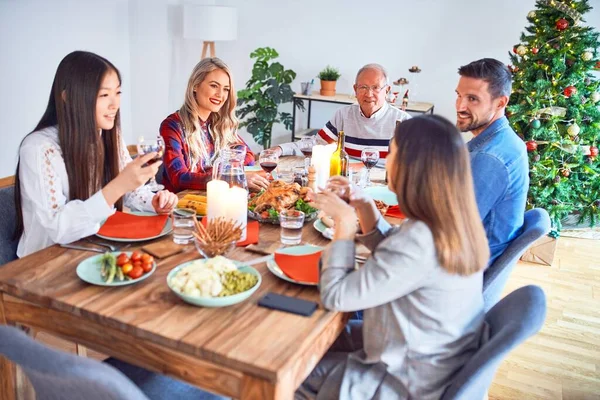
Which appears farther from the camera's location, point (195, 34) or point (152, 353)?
point (195, 34)

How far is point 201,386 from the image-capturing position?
1266 mm

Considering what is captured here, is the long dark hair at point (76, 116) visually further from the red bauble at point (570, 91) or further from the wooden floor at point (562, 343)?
the red bauble at point (570, 91)

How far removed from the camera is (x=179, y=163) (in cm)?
255

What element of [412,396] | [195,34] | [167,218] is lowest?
[412,396]

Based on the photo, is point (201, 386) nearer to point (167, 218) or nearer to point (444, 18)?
point (167, 218)

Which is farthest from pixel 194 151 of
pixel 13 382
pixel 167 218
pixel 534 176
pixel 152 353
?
pixel 534 176

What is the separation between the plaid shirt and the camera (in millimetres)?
2449

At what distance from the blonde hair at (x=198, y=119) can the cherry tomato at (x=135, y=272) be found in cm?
125

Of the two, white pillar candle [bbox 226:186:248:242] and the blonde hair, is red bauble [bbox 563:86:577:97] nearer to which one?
the blonde hair

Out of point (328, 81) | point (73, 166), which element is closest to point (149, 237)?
point (73, 166)

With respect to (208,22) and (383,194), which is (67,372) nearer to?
(383,194)

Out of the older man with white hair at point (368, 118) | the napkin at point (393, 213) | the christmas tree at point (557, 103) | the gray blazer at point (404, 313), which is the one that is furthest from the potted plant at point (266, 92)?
the gray blazer at point (404, 313)

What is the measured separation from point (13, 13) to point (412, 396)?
428 cm

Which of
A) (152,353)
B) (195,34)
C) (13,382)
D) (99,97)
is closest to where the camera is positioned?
(152,353)
